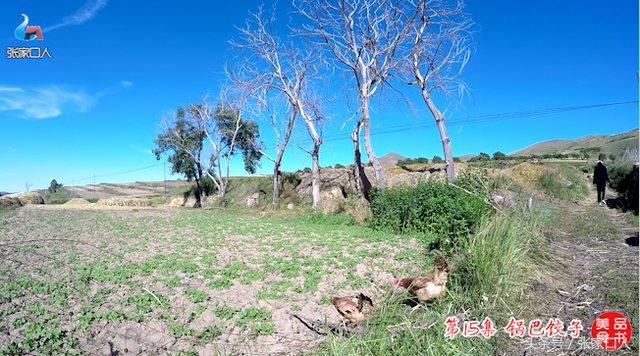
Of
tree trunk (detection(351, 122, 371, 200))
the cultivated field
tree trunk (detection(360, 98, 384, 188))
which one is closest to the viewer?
the cultivated field

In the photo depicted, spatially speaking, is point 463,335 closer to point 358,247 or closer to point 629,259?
point 358,247

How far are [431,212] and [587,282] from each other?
121 inches

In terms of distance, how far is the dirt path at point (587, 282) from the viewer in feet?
10.6

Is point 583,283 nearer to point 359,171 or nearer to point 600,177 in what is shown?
point 359,171

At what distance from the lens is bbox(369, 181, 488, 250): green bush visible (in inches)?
254

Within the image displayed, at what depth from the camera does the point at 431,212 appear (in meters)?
7.40

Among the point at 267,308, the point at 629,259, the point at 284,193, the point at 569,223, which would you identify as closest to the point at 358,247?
the point at 267,308

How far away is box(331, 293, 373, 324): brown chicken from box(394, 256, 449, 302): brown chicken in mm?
486

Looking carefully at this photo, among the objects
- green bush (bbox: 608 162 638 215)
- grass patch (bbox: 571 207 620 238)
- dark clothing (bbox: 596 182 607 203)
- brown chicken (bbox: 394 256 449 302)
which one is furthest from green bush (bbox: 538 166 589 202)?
brown chicken (bbox: 394 256 449 302)

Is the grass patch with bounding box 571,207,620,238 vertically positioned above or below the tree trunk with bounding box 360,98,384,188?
below

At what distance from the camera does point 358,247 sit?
6.34 meters

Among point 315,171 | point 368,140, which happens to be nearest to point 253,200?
point 315,171

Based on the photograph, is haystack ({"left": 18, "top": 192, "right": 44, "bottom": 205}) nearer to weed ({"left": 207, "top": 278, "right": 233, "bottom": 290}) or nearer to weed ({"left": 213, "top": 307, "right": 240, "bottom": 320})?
weed ({"left": 207, "top": 278, "right": 233, "bottom": 290})

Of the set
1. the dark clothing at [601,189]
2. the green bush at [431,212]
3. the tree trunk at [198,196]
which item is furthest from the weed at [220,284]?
the tree trunk at [198,196]
